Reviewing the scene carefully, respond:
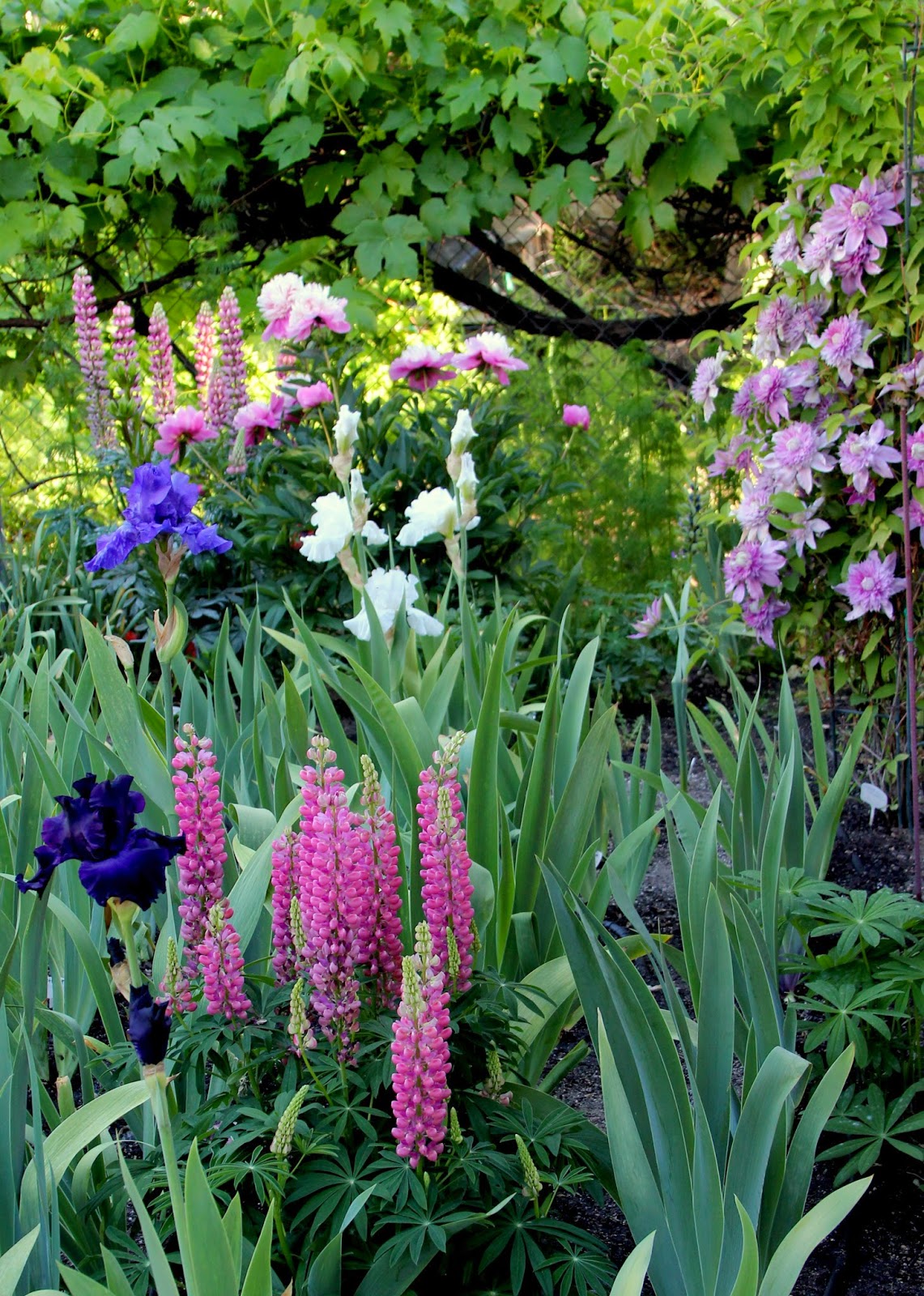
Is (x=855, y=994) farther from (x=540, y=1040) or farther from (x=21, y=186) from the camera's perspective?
(x=21, y=186)

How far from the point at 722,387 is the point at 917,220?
5.35 feet

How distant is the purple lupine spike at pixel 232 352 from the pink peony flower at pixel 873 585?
1.87 metres

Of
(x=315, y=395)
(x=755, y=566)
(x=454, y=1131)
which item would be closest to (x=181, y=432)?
(x=315, y=395)

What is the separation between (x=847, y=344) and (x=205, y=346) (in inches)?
81.6

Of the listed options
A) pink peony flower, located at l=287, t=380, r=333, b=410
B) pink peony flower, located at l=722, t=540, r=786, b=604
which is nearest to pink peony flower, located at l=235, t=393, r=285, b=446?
pink peony flower, located at l=287, t=380, r=333, b=410

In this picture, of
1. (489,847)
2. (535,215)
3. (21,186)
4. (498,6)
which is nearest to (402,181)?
(498,6)

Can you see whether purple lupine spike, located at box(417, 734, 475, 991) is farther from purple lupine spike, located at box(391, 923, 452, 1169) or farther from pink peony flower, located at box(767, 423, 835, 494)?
pink peony flower, located at box(767, 423, 835, 494)

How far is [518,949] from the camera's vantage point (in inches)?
57.7

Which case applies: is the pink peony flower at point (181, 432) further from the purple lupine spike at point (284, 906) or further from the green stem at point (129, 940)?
the green stem at point (129, 940)

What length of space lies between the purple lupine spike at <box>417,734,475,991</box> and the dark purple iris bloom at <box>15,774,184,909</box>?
0.86 feet

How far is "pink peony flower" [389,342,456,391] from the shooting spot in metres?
3.03

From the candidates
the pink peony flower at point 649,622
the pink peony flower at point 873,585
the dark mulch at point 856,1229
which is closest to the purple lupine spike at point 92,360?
the pink peony flower at point 649,622

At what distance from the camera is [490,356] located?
119 inches

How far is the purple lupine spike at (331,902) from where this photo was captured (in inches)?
37.4
